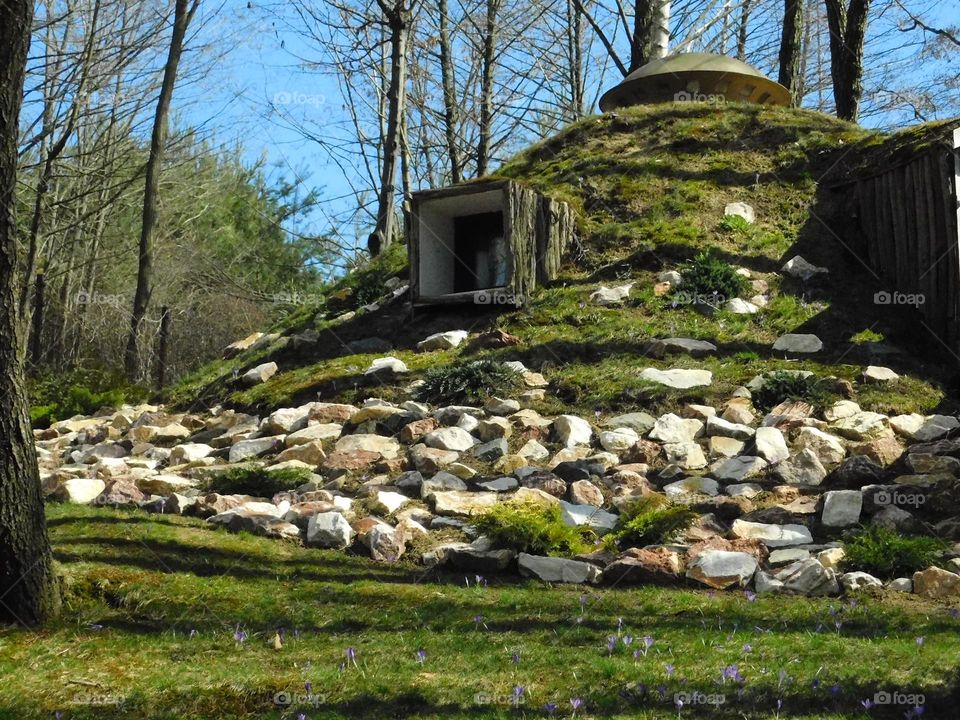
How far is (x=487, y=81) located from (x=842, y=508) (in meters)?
16.4

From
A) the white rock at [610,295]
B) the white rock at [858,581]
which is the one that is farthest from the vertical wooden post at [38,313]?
the white rock at [858,581]

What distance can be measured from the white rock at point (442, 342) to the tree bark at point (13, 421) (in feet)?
21.0

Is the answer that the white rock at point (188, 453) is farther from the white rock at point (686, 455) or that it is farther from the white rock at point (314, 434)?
the white rock at point (686, 455)

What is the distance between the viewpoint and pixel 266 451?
9.27 m

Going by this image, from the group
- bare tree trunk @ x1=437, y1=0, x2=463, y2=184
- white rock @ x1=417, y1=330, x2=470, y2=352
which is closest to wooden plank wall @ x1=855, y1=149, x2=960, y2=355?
white rock @ x1=417, y1=330, x2=470, y2=352

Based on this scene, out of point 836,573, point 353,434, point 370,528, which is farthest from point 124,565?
point 836,573

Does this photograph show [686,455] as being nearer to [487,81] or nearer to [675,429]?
[675,429]

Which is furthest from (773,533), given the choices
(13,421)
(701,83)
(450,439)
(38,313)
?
(38,313)

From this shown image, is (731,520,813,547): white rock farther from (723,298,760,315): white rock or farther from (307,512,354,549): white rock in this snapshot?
(723,298,760,315): white rock

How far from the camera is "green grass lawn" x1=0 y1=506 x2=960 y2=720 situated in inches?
165

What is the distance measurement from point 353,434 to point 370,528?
2.35 metres

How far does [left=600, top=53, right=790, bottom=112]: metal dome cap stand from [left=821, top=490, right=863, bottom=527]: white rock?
9003 mm

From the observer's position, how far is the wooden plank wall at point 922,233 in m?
10.2

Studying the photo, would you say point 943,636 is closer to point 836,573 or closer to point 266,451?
point 836,573
